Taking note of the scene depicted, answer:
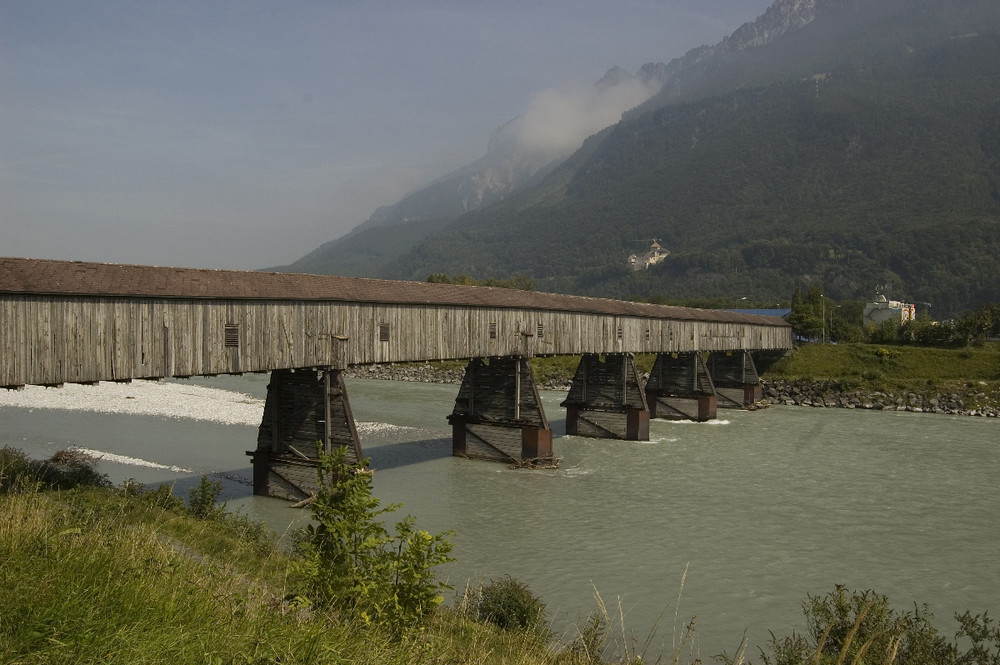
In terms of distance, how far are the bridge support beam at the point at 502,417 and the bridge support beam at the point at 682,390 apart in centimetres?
1489

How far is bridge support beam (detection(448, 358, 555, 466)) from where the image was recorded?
2553 centimetres

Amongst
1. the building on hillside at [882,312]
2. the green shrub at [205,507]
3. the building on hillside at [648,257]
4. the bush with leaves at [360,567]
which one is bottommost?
the green shrub at [205,507]

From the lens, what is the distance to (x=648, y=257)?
171m

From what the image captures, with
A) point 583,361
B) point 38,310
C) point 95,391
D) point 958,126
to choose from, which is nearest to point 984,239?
point 958,126

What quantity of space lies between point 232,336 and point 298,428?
347 centimetres

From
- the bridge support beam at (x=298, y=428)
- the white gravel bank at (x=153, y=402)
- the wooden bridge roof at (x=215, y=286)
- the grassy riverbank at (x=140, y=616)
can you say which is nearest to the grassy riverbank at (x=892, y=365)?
the wooden bridge roof at (x=215, y=286)

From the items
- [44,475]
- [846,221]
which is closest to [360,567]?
[44,475]

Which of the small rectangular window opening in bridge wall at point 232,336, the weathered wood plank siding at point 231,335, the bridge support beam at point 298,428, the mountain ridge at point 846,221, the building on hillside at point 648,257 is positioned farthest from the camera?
the building on hillside at point 648,257

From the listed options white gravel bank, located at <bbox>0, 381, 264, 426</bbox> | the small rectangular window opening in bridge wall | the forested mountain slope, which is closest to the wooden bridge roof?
the small rectangular window opening in bridge wall

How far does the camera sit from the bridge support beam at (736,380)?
149 feet

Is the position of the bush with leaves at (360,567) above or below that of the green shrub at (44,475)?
above

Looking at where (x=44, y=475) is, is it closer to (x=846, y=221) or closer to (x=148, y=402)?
(x=148, y=402)

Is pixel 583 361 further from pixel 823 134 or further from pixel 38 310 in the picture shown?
pixel 823 134

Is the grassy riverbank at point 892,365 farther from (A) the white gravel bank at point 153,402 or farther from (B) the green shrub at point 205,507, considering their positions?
(B) the green shrub at point 205,507
